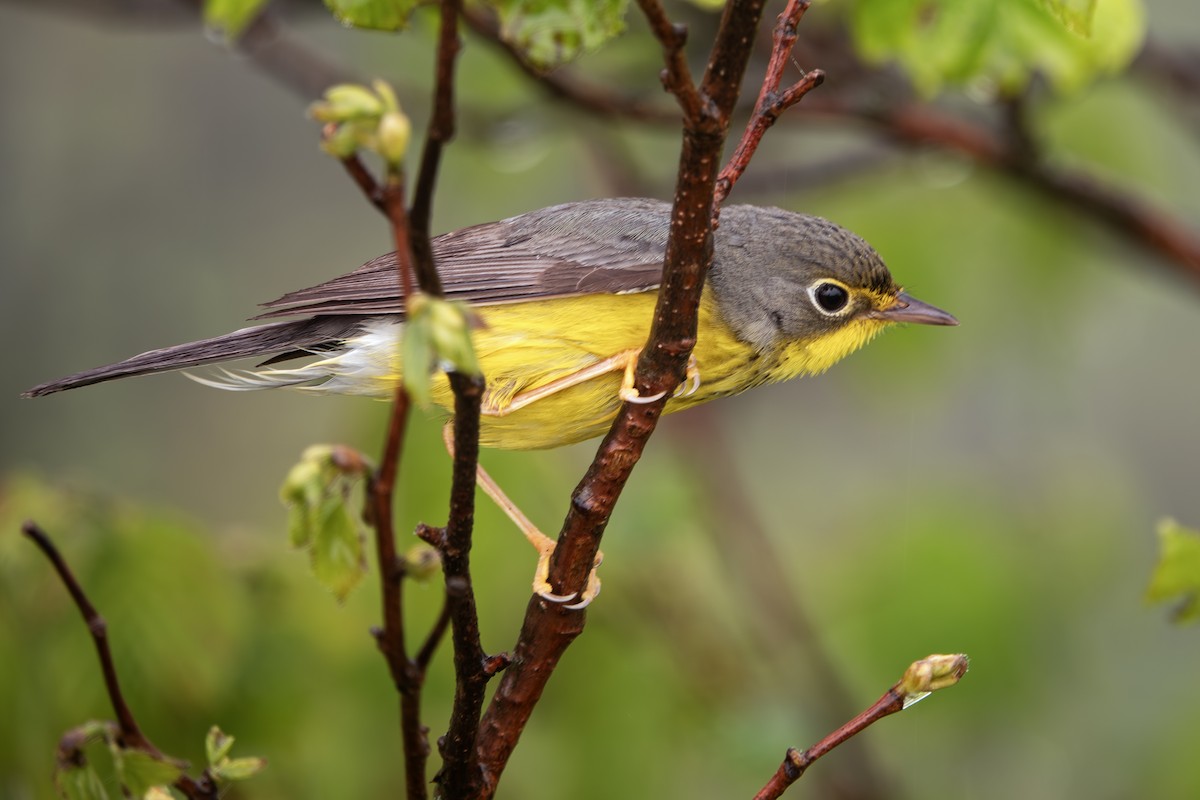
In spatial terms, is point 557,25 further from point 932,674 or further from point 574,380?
point 574,380

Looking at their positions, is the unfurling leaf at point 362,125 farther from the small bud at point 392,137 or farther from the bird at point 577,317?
the bird at point 577,317

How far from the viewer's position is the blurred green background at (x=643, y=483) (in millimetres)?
4207

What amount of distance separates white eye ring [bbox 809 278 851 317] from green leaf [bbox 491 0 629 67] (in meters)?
2.02

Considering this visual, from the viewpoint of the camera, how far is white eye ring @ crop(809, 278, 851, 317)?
4.14 m

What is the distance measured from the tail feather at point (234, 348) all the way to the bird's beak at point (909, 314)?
1638 mm

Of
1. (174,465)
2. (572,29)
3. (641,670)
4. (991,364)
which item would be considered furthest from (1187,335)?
(572,29)

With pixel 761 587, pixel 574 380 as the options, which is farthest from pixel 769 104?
pixel 761 587

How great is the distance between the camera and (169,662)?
385 cm

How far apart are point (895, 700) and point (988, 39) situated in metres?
2.22

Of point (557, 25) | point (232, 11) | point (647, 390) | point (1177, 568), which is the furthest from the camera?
point (232, 11)

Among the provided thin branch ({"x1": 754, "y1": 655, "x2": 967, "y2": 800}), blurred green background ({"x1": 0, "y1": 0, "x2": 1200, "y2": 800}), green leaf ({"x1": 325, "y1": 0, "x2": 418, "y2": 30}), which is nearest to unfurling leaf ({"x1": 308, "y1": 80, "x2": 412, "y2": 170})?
green leaf ({"x1": 325, "y1": 0, "x2": 418, "y2": 30})

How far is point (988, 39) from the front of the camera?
3891 mm

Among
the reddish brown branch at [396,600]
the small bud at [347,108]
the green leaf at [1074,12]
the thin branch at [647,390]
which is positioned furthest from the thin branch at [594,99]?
the small bud at [347,108]

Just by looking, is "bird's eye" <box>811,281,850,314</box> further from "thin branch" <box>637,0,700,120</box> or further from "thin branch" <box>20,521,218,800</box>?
"thin branch" <box>20,521,218,800</box>
